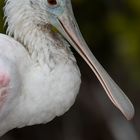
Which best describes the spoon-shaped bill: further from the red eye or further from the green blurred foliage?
the green blurred foliage

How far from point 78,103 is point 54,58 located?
6.92ft

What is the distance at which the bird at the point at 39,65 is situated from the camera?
389 cm

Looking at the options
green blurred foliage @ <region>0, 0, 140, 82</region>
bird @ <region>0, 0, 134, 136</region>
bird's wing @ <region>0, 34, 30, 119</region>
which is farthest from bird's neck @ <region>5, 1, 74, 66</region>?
green blurred foliage @ <region>0, 0, 140, 82</region>

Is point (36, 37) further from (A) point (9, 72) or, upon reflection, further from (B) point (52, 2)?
(A) point (9, 72)

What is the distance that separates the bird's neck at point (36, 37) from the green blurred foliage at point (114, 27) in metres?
1.29

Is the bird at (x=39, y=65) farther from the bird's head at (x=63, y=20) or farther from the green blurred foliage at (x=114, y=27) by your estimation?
the green blurred foliage at (x=114, y=27)

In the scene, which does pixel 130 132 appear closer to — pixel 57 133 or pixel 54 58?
pixel 57 133

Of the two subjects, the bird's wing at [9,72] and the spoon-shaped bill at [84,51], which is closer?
the bird's wing at [9,72]

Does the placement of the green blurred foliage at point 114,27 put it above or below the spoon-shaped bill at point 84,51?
below

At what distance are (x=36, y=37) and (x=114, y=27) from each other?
1561mm

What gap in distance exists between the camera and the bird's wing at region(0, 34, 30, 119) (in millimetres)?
3838

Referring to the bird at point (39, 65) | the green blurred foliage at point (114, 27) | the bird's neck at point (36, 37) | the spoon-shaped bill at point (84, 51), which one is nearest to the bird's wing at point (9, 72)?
the bird at point (39, 65)

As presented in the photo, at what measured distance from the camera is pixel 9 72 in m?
3.83

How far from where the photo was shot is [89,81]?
6160 millimetres
